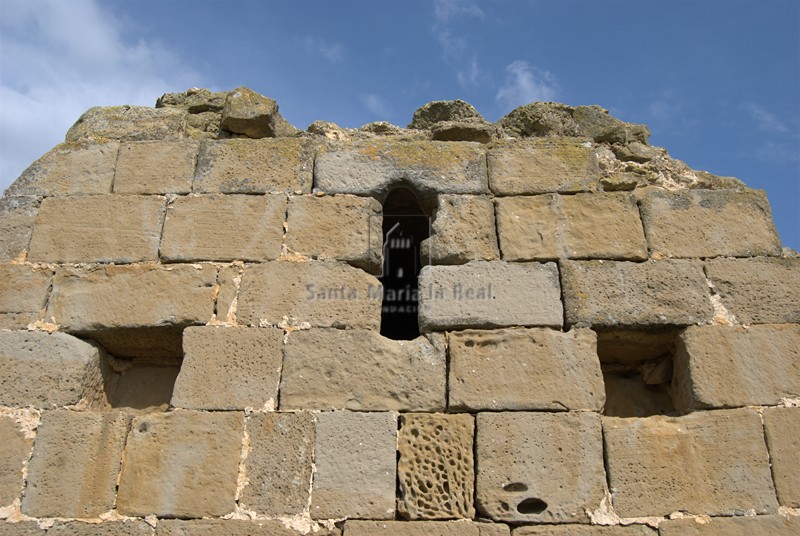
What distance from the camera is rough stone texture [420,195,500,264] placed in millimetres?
4242

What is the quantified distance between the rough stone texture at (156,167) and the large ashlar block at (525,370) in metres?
2.09

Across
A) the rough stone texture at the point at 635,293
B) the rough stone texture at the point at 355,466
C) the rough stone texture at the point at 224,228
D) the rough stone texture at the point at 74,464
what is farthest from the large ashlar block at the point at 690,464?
the rough stone texture at the point at 74,464

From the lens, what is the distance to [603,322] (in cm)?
401

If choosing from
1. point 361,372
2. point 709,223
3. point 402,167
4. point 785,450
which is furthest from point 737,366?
point 402,167

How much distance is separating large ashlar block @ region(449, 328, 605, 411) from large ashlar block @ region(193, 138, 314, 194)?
1.52 m

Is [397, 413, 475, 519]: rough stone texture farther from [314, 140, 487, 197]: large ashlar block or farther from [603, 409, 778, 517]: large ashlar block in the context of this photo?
[314, 140, 487, 197]: large ashlar block

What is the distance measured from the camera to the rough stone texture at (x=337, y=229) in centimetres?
427

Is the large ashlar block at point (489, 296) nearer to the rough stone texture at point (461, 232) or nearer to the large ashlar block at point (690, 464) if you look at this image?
the rough stone texture at point (461, 232)

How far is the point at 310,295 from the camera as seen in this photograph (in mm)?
4109

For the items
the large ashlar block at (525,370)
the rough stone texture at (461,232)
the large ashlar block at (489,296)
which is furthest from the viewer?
the rough stone texture at (461,232)

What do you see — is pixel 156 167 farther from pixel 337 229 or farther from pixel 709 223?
pixel 709 223

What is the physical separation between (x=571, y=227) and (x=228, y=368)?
7.30ft

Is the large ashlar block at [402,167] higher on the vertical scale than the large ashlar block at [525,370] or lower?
higher

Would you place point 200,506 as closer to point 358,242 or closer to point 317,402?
point 317,402
